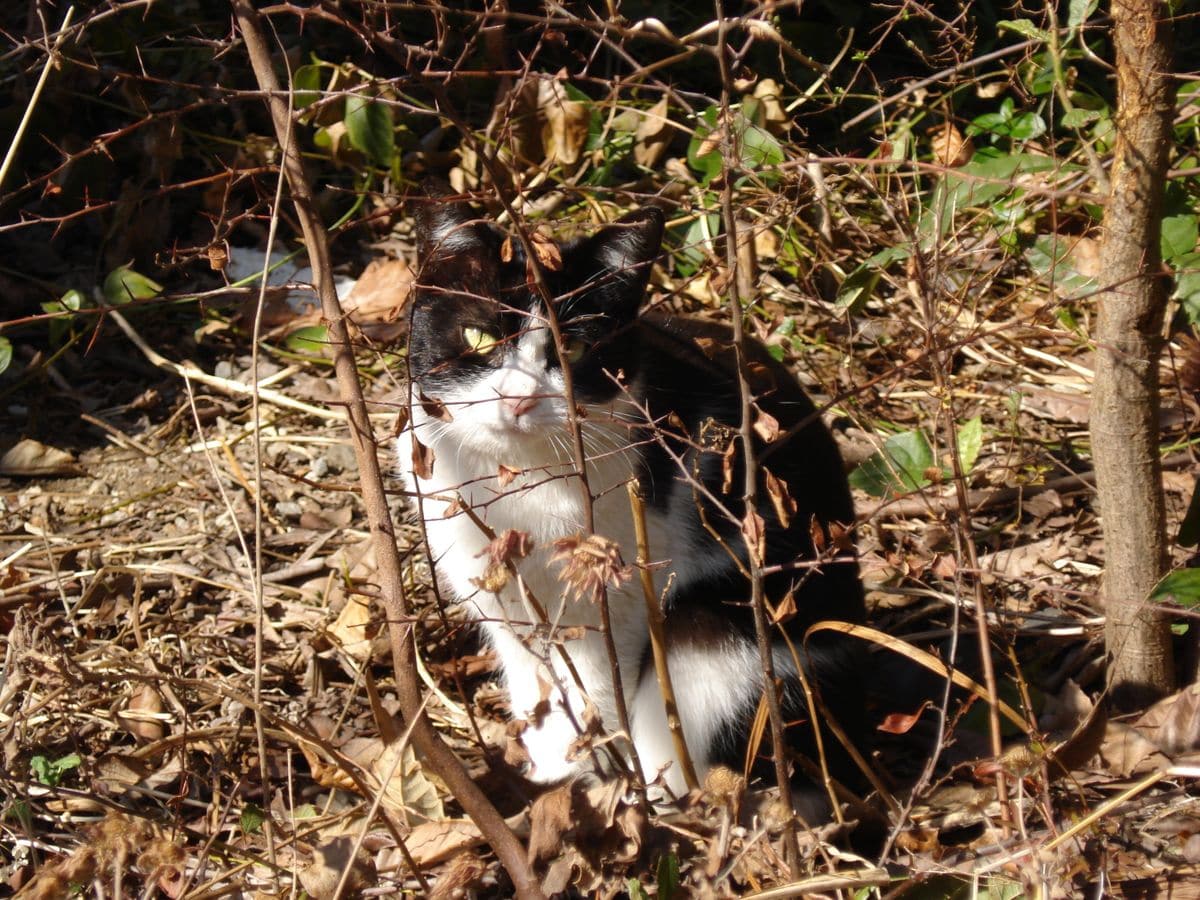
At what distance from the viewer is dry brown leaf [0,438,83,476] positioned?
380 cm

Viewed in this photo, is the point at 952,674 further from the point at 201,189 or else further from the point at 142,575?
the point at 201,189

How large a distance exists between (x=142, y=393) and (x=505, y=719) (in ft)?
6.30

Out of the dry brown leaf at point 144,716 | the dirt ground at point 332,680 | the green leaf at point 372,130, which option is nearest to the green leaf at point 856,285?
the dirt ground at point 332,680

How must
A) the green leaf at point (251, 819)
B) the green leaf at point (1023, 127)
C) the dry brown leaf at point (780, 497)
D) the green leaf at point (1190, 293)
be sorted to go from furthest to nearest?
the green leaf at point (1023, 127) → the green leaf at point (1190, 293) → the green leaf at point (251, 819) → the dry brown leaf at point (780, 497)

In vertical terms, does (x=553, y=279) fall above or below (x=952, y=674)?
above

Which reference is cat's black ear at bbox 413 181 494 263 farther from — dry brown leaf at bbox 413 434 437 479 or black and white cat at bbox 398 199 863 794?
dry brown leaf at bbox 413 434 437 479

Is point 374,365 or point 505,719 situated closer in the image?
point 505,719

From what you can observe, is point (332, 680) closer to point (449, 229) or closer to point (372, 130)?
point (449, 229)

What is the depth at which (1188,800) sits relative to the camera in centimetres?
240

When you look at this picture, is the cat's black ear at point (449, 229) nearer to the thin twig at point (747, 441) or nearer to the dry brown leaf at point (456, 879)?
the thin twig at point (747, 441)

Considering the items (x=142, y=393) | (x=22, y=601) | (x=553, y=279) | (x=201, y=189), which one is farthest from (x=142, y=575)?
(x=201, y=189)

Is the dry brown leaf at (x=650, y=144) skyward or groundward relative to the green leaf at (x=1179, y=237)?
skyward

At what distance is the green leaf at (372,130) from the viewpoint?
4285 mm

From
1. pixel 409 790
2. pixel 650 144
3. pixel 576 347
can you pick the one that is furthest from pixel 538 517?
pixel 650 144
